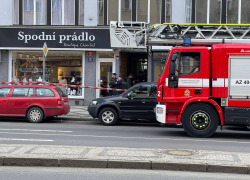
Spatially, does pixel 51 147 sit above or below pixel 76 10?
below

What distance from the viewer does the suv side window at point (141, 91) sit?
1442cm

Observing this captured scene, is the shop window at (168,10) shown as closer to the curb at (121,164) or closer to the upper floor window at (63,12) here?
the upper floor window at (63,12)

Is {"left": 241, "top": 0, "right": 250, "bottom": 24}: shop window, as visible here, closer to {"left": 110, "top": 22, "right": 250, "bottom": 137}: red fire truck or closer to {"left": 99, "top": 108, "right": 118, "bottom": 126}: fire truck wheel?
{"left": 110, "top": 22, "right": 250, "bottom": 137}: red fire truck

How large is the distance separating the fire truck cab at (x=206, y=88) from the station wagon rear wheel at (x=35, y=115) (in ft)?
18.2

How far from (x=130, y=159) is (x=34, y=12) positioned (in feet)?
53.7

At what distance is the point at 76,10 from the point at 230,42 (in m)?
12.1

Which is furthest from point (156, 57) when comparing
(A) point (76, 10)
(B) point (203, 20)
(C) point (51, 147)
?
(C) point (51, 147)

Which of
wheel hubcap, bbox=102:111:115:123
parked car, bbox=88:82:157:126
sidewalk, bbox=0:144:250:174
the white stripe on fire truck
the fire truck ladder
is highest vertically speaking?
the fire truck ladder

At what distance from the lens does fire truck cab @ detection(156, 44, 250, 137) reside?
11127 mm

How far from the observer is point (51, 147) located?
→ 27.6 ft

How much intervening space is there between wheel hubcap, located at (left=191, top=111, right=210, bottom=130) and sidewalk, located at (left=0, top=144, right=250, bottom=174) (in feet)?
10.7

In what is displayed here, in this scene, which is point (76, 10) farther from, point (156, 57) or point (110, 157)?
point (110, 157)


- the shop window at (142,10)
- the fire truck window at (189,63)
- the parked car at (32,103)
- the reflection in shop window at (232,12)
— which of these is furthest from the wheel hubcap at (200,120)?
the reflection in shop window at (232,12)

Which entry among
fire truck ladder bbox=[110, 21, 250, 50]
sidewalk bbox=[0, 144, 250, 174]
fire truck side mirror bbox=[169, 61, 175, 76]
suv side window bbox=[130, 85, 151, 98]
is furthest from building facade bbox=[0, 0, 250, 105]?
sidewalk bbox=[0, 144, 250, 174]
